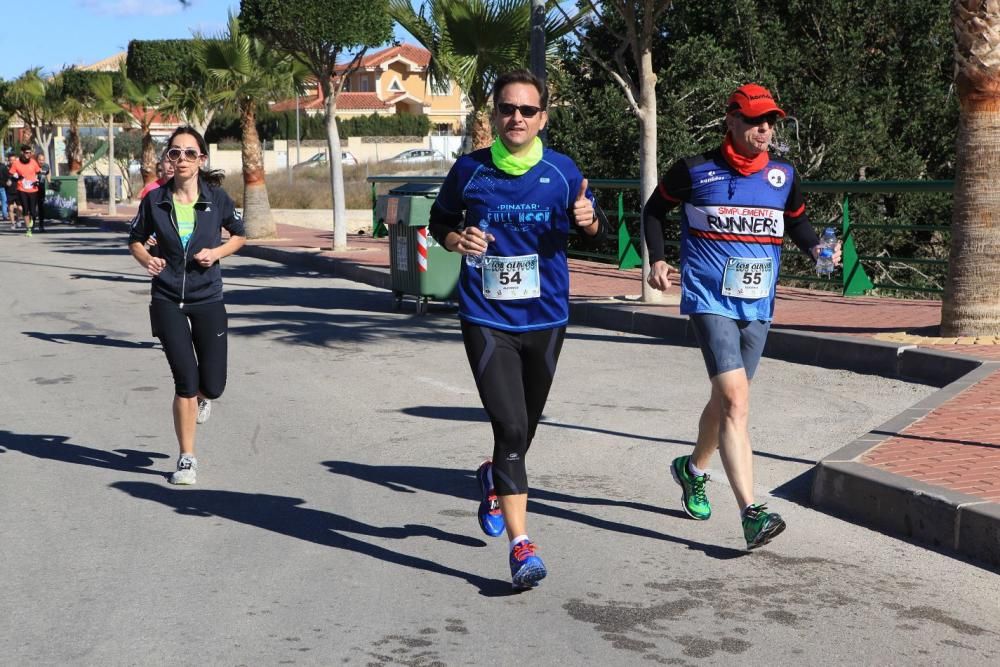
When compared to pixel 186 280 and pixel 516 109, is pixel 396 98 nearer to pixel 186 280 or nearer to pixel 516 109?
pixel 186 280

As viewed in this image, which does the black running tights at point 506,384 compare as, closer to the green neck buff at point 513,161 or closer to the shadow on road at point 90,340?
the green neck buff at point 513,161

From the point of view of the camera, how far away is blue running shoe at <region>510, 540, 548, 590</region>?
4.94m

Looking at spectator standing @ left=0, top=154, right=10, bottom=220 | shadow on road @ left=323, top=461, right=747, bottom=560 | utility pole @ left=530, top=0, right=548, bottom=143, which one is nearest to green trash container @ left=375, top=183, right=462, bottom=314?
utility pole @ left=530, top=0, right=548, bottom=143

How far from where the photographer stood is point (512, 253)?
5.15 metres

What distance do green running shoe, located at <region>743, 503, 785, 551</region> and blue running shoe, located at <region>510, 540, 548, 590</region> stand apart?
3.11 feet

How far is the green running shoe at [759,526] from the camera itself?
541cm

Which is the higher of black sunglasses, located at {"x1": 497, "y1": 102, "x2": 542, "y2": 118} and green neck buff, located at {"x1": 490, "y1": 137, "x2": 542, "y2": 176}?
black sunglasses, located at {"x1": 497, "y1": 102, "x2": 542, "y2": 118}

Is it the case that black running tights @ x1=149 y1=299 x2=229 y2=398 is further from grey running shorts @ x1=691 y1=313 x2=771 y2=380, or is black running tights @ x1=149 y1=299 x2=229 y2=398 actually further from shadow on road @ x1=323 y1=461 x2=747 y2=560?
grey running shorts @ x1=691 y1=313 x2=771 y2=380

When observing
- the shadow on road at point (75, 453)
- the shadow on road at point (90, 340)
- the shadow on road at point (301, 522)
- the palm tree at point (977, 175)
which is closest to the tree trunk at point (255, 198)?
the shadow on road at point (90, 340)

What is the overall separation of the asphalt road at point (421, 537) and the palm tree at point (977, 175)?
1.27 metres

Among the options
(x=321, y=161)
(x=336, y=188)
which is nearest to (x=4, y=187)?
(x=336, y=188)

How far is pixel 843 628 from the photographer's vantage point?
4.65 m

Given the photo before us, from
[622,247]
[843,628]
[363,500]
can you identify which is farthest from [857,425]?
[622,247]

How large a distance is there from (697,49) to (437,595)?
18.1 meters
